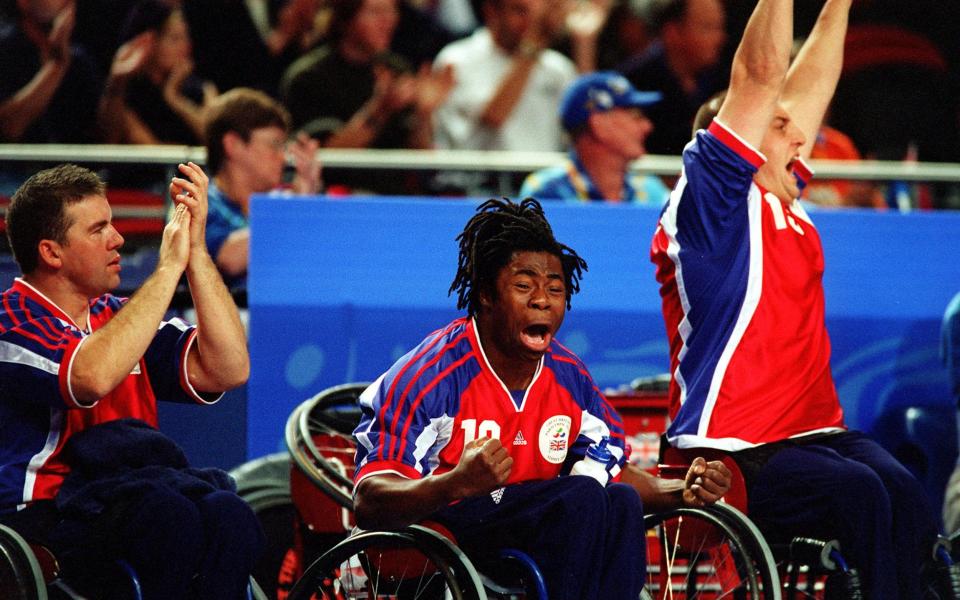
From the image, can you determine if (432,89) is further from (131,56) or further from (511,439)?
(511,439)

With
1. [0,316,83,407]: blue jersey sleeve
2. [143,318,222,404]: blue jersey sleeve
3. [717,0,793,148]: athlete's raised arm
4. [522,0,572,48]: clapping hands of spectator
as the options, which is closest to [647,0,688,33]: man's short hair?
[522,0,572,48]: clapping hands of spectator

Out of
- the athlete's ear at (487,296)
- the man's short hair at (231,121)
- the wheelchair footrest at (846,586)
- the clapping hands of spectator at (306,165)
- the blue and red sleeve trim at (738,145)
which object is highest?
the man's short hair at (231,121)

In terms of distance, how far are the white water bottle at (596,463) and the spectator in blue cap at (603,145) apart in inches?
94.3

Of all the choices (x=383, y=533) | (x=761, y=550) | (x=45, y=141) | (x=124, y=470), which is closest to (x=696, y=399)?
(x=761, y=550)

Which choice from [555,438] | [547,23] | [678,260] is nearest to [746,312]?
[678,260]

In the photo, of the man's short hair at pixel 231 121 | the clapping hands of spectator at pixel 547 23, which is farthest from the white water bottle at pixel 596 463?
the clapping hands of spectator at pixel 547 23

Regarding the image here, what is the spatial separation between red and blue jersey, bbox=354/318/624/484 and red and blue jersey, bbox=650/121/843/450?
417 mm

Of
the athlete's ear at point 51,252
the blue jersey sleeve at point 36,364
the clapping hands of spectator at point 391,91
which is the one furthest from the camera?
the clapping hands of spectator at point 391,91

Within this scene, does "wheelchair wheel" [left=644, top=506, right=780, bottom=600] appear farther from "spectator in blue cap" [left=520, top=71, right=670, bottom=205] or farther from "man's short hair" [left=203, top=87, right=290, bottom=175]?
"man's short hair" [left=203, top=87, right=290, bottom=175]

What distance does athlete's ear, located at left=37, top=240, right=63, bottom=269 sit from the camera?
135 inches

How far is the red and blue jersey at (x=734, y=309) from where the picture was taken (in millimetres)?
3857

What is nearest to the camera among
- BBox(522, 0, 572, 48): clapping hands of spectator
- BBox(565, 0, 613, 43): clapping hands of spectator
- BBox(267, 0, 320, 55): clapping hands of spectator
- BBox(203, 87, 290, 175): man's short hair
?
BBox(203, 87, 290, 175): man's short hair

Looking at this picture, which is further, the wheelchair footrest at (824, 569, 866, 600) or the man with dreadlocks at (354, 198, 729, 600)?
the wheelchair footrest at (824, 569, 866, 600)

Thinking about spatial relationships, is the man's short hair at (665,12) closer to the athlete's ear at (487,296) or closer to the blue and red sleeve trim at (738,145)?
the blue and red sleeve trim at (738,145)
